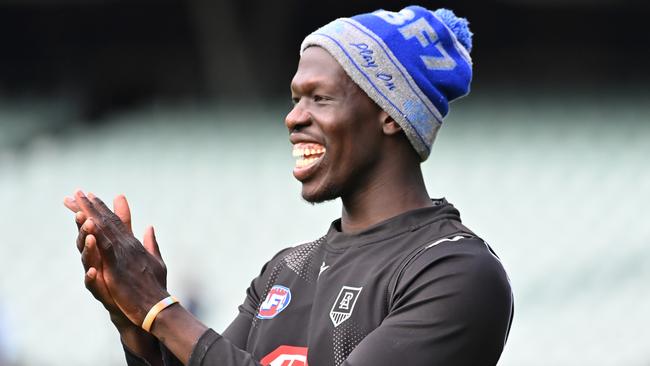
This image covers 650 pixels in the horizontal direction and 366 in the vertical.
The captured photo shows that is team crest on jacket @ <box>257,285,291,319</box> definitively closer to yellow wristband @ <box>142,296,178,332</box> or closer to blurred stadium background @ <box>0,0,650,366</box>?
yellow wristband @ <box>142,296,178,332</box>

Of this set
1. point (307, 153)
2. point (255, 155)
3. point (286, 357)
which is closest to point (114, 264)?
point (286, 357)

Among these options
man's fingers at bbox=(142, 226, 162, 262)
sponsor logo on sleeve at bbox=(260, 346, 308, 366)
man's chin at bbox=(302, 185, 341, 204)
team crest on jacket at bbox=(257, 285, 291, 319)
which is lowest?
sponsor logo on sleeve at bbox=(260, 346, 308, 366)

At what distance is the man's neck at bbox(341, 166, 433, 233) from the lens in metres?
2.77

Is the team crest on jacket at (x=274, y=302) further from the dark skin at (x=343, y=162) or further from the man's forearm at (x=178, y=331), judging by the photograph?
the man's forearm at (x=178, y=331)

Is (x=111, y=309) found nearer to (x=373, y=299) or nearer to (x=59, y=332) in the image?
(x=373, y=299)

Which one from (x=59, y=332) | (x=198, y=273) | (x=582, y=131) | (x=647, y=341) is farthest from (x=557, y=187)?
(x=59, y=332)

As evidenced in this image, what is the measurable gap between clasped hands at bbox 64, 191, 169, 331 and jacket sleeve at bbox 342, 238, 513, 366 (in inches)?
18.5

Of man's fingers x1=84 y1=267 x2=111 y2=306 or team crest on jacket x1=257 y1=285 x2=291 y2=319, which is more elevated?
man's fingers x1=84 y1=267 x2=111 y2=306

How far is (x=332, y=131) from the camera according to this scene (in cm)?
271

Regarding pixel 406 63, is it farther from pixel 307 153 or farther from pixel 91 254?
pixel 91 254

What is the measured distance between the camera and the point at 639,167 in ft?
31.3

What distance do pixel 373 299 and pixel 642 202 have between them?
7143mm

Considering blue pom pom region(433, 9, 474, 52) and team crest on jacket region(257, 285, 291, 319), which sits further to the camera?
blue pom pom region(433, 9, 474, 52)

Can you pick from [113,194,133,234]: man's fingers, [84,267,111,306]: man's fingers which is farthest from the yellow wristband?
[113,194,133,234]: man's fingers
